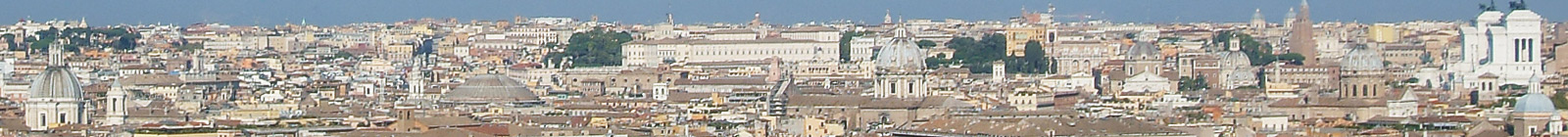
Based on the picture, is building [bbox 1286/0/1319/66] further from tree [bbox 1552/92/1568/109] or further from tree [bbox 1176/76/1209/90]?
tree [bbox 1552/92/1568/109]

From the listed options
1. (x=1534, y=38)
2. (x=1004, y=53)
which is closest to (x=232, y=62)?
(x=1004, y=53)

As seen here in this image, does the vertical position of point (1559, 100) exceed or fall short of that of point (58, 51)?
it falls short

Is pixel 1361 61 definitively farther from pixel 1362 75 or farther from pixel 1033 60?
pixel 1033 60

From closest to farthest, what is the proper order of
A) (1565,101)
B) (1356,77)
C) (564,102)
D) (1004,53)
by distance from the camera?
(1565,101) < (564,102) < (1356,77) < (1004,53)

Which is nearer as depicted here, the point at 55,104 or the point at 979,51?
the point at 55,104

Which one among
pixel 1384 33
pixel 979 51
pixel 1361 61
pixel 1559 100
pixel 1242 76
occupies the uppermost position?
pixel 1384 33

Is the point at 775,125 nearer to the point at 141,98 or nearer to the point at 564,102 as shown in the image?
the point at 564,102

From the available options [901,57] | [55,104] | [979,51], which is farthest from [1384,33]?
[55,104]

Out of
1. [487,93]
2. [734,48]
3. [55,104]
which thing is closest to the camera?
[55,104]
